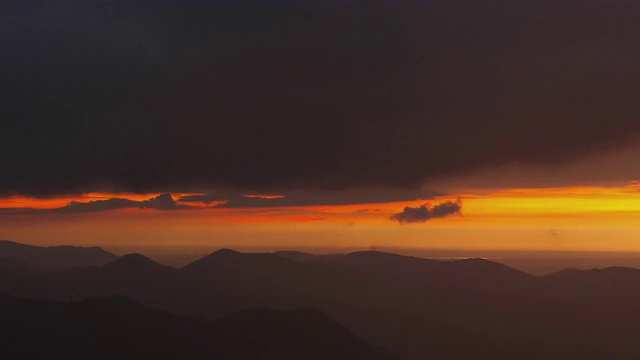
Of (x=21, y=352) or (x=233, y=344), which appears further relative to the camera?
(x=233, y=344)

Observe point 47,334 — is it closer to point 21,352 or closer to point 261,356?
point 21,352

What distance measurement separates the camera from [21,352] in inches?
7274

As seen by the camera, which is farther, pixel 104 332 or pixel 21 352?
pixel 104 332

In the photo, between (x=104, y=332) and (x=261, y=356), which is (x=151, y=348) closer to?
(x=104, y=332)

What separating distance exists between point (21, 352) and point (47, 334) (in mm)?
7885

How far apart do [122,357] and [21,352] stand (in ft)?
72.1

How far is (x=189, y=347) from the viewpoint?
193000mm

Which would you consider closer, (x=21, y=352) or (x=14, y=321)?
(x=21, y=352)

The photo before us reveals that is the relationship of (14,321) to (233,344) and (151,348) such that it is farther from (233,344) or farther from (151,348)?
(233,344)

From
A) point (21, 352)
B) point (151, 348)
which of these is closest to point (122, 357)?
point (151, 348)

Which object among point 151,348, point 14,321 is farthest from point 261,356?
point 14,321

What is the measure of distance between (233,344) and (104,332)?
31.0 m

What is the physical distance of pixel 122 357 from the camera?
190m

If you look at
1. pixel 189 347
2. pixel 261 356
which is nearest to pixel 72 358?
pixel 189 347
